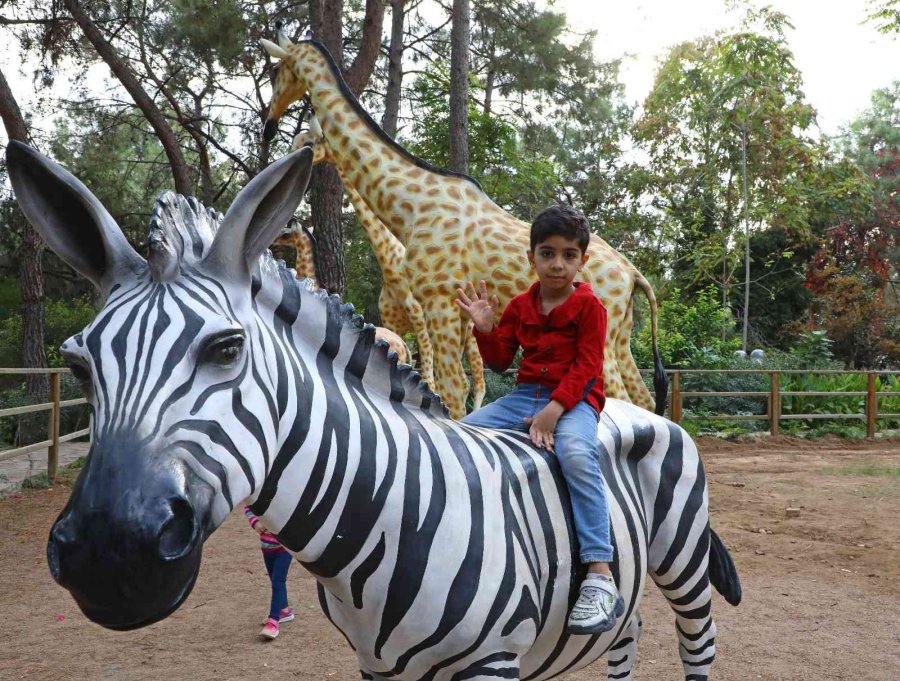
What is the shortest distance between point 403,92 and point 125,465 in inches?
699

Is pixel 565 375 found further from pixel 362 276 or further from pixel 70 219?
pixel 362 276

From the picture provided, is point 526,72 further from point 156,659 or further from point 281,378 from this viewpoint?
point 281,378

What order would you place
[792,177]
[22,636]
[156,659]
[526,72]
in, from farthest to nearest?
[792,177] → [526,72] → [22,636] → [156,659]

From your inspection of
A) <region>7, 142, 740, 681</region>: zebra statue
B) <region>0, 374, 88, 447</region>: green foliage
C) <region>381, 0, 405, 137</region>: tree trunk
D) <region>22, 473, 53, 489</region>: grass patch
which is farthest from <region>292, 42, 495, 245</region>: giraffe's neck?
<region>381, 0, 405, 137</region>: tree trunk

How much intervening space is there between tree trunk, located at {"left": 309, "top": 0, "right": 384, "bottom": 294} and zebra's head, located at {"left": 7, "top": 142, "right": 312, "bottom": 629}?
6.53 m

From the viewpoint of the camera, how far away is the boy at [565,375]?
192 cm

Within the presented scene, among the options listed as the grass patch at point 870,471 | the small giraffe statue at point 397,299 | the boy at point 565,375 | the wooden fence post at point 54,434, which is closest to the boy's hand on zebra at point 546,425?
the boy at point 565,375

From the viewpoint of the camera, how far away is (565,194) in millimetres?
22031

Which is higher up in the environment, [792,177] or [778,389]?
[792,177]

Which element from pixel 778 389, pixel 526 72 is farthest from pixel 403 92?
pixel 778 389

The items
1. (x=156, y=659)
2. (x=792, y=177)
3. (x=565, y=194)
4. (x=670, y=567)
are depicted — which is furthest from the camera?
(x=565, y=194)

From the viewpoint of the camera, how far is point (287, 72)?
4.55 meters

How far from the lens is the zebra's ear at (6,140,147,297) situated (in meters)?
1.47

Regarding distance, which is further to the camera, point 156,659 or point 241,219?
point 156,659
